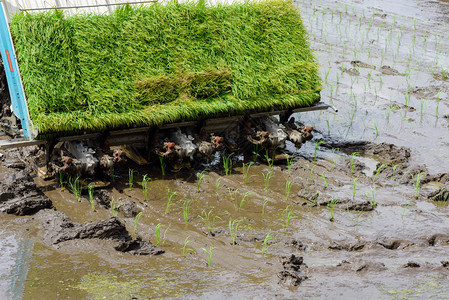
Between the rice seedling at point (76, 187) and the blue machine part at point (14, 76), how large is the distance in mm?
658

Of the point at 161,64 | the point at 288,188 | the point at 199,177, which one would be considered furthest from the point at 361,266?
the point at 161,64

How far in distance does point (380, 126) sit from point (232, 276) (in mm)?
4956

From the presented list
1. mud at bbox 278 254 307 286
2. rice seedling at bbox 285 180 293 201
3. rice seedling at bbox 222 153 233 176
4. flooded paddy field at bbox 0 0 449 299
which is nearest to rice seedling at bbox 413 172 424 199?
flooded paddy field at bbox 0 0 449 299

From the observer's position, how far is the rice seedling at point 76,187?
22.7ft

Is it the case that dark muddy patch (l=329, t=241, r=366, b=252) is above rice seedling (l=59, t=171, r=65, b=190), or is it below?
below

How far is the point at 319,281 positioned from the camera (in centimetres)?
532

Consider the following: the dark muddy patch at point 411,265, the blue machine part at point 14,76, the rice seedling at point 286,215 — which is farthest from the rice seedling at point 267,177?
the blue machine part at point 14,76

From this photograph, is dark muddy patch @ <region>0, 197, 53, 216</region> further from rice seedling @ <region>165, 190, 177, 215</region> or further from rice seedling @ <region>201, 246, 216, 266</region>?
rice seedling @ <region>201, 246, 216, 266</region>

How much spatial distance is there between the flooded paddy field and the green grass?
79 centimetres

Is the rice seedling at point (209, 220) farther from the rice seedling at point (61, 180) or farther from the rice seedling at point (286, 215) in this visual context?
the rice seedling at point (61, 180)

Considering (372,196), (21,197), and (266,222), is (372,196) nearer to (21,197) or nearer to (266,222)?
(266,222)

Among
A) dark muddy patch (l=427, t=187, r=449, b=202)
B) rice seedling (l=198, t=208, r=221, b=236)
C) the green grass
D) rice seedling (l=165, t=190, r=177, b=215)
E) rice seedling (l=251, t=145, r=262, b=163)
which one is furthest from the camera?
rice seedling (l=251, t=145, r=262, b=163)

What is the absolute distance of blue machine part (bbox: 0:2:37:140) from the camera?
7.02 m

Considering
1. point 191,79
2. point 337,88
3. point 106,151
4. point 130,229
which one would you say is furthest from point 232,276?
point 337,88
